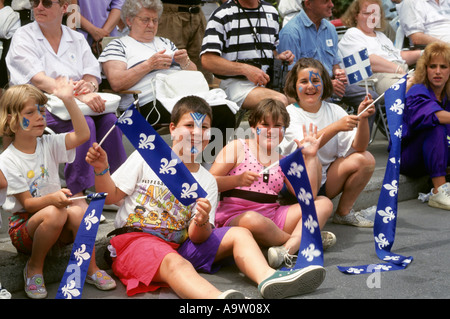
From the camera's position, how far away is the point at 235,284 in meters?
3.54

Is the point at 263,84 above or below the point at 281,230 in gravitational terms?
above

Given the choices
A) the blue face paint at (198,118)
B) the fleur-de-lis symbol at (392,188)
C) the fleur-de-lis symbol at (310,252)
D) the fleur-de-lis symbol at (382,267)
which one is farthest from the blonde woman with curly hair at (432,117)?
the blue face paint at (198,118)

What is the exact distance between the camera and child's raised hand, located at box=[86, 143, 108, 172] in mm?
3303

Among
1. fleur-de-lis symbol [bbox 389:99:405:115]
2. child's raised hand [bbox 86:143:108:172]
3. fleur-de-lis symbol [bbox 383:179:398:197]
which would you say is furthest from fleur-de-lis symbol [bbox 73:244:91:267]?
fleur-de-lis symbol [bbox 389:99:405:115]

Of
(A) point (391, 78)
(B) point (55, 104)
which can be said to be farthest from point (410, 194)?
(B) point (55, 104)

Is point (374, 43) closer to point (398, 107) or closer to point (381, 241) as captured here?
point (398, 107)

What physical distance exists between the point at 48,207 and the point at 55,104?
102 cm

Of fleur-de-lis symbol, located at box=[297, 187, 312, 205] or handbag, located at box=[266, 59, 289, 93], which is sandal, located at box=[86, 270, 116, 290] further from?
handbag, located at box=[266, 59, 289, 93]

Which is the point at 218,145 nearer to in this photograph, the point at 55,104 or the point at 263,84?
the point at 263,84

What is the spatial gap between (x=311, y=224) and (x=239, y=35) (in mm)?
2018

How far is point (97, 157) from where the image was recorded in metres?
3.32

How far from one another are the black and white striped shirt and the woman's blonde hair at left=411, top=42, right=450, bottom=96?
1.24 m

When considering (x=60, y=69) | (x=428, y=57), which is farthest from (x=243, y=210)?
(x=428, y=57)

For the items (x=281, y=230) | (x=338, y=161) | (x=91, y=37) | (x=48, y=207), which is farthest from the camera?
(x=91, y=37)
